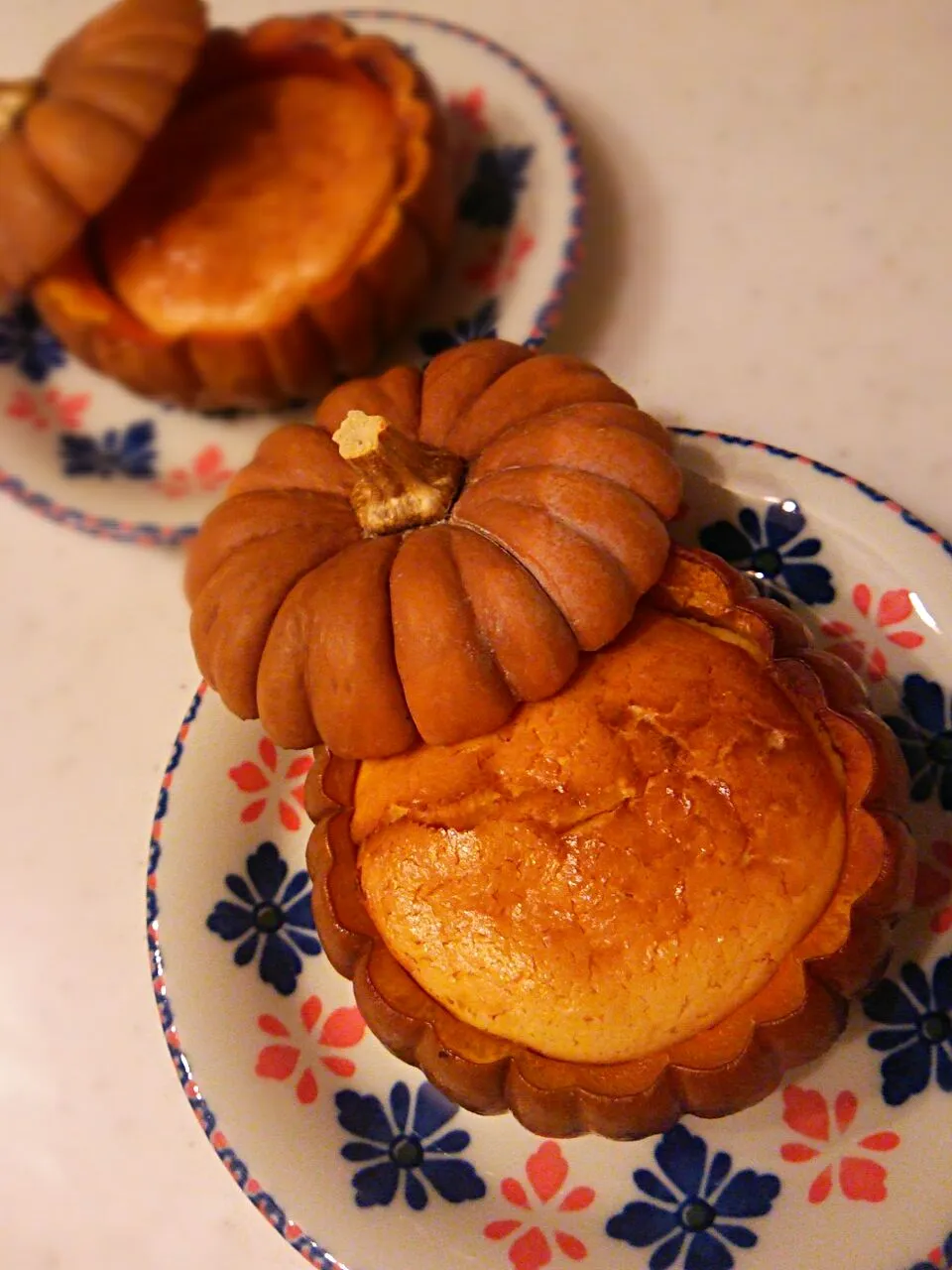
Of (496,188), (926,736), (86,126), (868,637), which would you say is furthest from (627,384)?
(86,126)

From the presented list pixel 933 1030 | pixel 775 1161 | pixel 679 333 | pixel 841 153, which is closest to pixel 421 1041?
pixel 775 1161

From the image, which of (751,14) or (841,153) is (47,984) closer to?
(841,153)

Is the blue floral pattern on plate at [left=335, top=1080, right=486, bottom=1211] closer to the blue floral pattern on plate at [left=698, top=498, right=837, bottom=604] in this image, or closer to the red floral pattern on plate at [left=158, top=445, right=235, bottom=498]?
the blue floral pattern on plate at [left=698, top=498, right=837, bottom=604]

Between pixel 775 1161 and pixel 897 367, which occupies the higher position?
pixel 897 367

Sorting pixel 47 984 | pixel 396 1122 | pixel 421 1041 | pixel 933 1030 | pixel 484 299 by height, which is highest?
pixel 484 299

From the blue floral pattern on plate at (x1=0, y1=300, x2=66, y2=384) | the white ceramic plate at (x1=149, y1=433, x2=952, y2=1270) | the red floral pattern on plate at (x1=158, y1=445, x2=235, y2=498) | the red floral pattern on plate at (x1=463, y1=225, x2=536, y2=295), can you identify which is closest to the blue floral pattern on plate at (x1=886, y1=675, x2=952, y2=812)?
the white ceramic plate at (x1=149, y1=433, x2=952, y2=1270)

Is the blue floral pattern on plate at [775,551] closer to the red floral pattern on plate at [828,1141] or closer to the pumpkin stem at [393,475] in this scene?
the pumpkin stem at [393,475]

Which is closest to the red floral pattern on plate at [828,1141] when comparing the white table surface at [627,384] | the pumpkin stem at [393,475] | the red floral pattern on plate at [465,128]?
the white table surface at [627,384]

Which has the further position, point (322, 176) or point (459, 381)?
point (322, 176)

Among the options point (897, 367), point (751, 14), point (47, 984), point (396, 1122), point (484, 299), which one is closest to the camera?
point (396, 1122)
